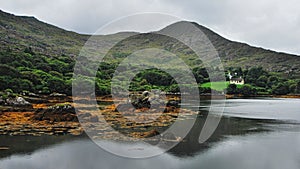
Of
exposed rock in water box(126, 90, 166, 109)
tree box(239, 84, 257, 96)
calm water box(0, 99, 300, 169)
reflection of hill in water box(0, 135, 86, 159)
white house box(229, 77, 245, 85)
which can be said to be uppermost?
white house box(229, 77, 245, 85)

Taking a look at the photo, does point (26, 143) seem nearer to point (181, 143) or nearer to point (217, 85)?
point (181, 143)

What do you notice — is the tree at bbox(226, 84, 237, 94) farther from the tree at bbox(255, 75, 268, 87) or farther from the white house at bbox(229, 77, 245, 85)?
the tree at bbox(255, 75, 268, 87)

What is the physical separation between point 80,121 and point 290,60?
443 feet

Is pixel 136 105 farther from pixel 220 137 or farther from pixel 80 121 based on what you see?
pixel 220 137

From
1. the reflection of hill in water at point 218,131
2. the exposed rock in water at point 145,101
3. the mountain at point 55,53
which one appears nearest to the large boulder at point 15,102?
the mountain at point 55,53

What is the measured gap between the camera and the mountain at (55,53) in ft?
185

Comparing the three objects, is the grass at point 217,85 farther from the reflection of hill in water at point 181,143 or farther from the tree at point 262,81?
the reflection of hill in water at point 181,143

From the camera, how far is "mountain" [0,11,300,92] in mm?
56312

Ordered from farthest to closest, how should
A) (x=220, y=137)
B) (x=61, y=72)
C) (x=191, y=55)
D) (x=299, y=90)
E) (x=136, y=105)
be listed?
(x=191, y=55)
(x=299, y=90)
(x=61, y=72)
(x=136, y=105)
(x=220, y=137)

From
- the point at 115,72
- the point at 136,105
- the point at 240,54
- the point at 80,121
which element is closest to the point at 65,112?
the point at 80,121

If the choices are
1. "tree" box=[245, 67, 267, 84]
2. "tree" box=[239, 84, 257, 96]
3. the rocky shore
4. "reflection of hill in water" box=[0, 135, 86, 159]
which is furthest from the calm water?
"tree" box=[245, 67, 267, 84]

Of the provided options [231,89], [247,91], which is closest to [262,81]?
[247,91]

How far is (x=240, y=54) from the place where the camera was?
16375 cm

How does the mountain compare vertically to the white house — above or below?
above
